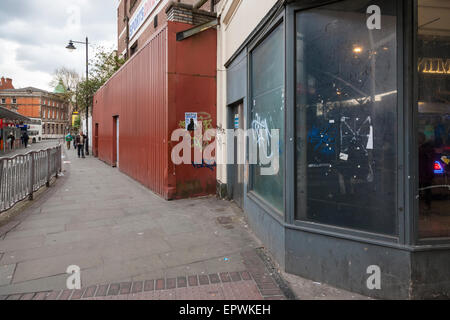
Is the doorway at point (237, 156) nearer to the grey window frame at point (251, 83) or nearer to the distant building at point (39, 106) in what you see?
the grey window frame at point (251, 83)

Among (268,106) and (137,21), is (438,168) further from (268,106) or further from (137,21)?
(137,21)

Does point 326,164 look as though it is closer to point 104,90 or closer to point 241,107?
point 241,107

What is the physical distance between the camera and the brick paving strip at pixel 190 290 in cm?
304

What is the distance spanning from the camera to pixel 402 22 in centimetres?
292

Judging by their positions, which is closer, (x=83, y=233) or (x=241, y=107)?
(x=83, y=233)

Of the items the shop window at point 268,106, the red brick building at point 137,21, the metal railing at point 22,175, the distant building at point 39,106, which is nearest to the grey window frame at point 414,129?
the shop window at point 268,106

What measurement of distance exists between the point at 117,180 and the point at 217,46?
6.33 metres

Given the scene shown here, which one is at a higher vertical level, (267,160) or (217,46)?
(217,46)

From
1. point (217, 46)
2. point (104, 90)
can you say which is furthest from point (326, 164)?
point (104, 90)

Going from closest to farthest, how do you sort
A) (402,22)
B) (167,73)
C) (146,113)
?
(402,22) < (167,73) < (146,113)

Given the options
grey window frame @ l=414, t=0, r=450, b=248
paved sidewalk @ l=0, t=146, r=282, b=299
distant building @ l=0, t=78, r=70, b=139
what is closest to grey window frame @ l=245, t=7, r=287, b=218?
paved sidewalk @ l=0, t=146, r=282, b=299

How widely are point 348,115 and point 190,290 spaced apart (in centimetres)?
271

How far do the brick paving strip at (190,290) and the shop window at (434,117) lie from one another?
1782mm

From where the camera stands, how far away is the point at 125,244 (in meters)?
4.52
